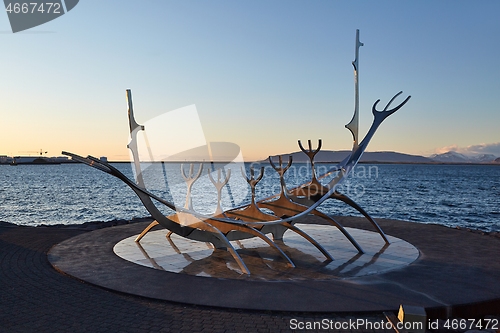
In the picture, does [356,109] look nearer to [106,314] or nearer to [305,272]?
[305,272]

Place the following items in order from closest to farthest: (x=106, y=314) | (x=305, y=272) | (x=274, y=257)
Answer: (x=106, y=314)
(x=305, y=272)
(x=274, y=257)

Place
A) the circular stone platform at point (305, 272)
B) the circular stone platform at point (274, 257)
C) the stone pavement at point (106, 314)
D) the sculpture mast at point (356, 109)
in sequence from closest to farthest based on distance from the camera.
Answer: the stone pavement at point (106, 314) < the circular stone platform at point (305, 272) < the circular stone platform at point (274, 257) < the sculpture mast at point (356, 109)

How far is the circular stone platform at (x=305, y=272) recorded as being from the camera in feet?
23.2

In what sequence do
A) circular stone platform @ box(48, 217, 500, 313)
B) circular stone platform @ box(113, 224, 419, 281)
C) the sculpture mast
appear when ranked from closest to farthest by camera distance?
circular stone platform @ box(48, 217, 500, 313) < circular stone platform @ box(113, 224, 419, 281) < the sculpture mast

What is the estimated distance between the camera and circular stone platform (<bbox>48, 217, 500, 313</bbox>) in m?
7.07

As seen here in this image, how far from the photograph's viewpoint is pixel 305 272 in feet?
29.3

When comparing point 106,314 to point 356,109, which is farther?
point 356,109

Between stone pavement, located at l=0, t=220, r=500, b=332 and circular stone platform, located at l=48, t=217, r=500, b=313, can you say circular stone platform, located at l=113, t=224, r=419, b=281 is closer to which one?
circular stone platform, located at l=48, t=217, r=500, b=313

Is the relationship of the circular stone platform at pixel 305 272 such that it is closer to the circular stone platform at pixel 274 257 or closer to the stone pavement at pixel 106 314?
the circular stone platform at pixel 274 257

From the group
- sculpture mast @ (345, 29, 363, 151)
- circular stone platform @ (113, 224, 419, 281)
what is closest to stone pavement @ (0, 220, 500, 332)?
circular stone platform @ (113, 224, 419, 281)

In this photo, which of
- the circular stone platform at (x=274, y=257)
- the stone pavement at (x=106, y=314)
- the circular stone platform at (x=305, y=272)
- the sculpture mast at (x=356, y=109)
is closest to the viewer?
the stone pavement at (x=106, y=314)

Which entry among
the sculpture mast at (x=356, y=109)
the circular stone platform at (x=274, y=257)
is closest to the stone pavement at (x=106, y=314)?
the circular stone platform at (x=274, y=257)

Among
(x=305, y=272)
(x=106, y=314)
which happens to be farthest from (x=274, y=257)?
(x=106, y=314)

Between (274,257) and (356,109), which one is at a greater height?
(356,109)
